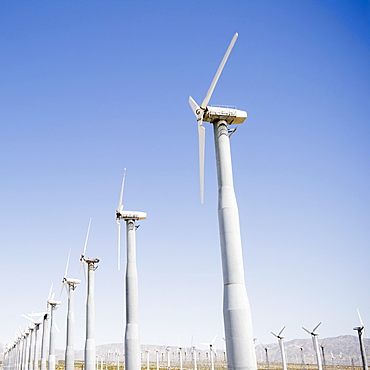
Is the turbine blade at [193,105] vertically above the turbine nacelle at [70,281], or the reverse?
the turbine blade at [193,105]

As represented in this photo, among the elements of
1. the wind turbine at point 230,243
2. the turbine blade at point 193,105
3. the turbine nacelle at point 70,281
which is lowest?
the wind turbine at point 230,243

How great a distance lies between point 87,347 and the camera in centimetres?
5188

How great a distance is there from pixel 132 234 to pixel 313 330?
142 ft

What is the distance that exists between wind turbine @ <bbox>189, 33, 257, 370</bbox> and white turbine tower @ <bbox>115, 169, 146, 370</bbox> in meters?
18.5

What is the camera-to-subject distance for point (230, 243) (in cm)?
2209

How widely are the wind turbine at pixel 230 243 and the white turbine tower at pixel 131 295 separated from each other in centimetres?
1849

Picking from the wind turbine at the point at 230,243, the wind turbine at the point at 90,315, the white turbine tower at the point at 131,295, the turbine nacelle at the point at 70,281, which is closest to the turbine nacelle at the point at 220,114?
the wind turbine at the point at 230,243

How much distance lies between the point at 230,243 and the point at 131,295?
2195 centimetres

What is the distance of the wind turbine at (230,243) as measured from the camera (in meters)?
20.6

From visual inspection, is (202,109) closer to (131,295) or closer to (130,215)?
(130,215)

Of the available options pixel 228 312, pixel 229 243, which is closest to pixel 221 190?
pixel 229 243

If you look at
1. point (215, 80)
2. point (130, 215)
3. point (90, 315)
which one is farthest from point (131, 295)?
point (215, 80)

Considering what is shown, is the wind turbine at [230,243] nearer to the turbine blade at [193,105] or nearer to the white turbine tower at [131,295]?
the turbine blade at [193,105]

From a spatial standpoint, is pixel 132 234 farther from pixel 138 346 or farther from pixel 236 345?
pixel 236 345
